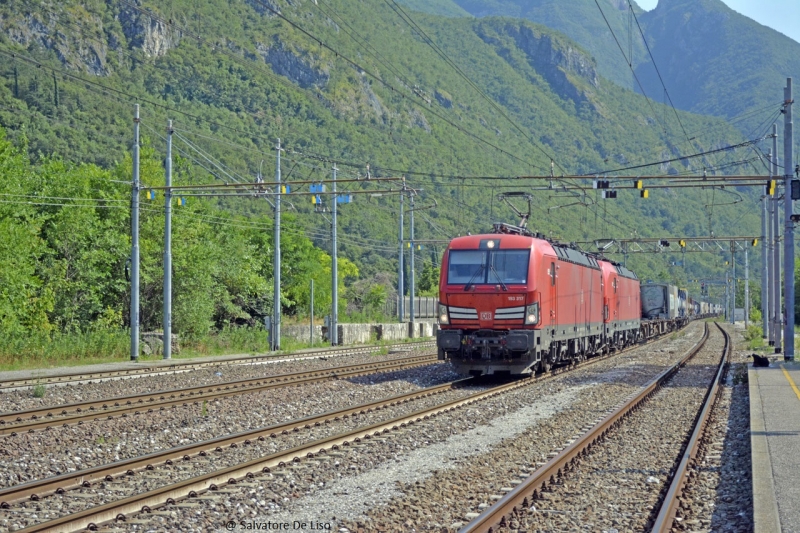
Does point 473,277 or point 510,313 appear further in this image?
point 473,277

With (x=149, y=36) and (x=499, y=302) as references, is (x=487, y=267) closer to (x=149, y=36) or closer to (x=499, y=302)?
(x=499, y=302)

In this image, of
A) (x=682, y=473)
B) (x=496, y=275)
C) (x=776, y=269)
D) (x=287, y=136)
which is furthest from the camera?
(x=287, y=136)

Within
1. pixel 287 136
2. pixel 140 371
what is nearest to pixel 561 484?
pixel 140 371

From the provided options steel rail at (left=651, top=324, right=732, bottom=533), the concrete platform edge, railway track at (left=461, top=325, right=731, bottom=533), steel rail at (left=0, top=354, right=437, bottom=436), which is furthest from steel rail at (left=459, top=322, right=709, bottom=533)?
steel rail at (left=0, top=354, right=437, bottom=436)

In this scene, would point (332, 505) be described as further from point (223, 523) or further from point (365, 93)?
point (365, 93)

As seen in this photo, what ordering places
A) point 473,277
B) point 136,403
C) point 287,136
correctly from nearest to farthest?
point 136,403
point 473,277
point 287,136

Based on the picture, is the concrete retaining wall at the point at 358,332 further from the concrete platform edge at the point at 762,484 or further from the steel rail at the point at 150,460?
the concrete platform edge at the point at 762,484

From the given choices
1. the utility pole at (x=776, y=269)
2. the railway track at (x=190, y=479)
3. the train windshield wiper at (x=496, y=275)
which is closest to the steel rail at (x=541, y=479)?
the railway track at (x=190, y=479)

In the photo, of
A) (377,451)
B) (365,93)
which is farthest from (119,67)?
(377,451)

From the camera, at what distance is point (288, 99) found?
94562 millimetres

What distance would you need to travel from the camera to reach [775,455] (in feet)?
35.3

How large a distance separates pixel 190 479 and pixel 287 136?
73869mm

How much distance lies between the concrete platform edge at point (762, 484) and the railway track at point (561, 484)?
74cm

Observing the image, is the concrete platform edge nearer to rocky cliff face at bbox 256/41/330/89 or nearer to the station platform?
the station platform
